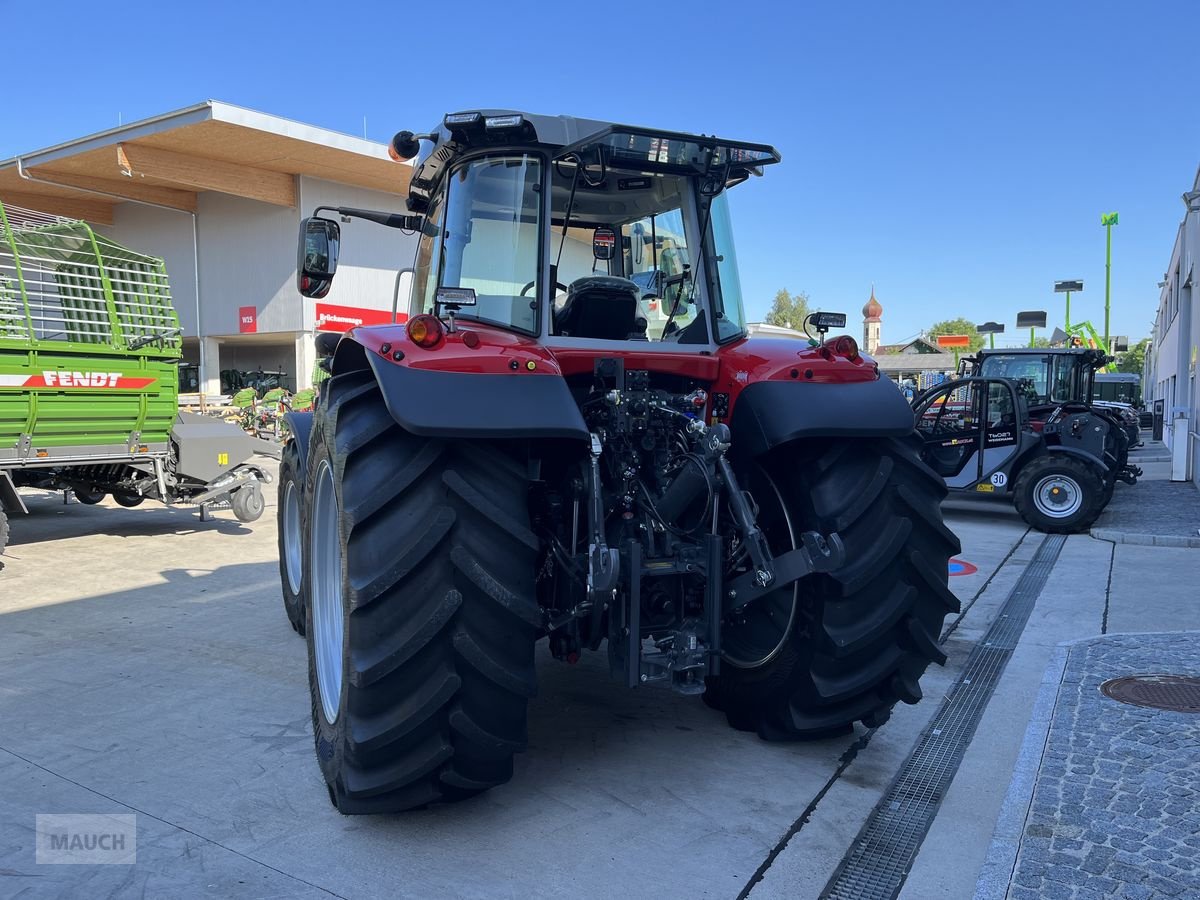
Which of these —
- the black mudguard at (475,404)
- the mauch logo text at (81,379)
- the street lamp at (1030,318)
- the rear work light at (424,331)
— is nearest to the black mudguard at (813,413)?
the black mudguard at (475,404)

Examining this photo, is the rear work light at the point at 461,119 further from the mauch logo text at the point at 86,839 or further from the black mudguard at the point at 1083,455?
the black mudguard at the point at 1083,455

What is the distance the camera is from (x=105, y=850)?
114 inches

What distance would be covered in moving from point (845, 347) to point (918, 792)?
1.84 metres

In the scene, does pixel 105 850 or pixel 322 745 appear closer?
pixel 105 850

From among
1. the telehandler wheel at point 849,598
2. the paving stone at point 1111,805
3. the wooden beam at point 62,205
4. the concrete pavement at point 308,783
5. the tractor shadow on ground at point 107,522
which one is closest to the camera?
the paving stone at point 1111,805

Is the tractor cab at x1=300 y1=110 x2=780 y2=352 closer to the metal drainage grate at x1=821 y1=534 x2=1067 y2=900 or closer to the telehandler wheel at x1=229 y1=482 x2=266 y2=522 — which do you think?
the metal drainage grate at x1=821 y1=534 x2=1067 y2=900

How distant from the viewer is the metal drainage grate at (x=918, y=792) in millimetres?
2783

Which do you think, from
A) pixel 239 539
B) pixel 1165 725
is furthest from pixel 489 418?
pixel 239 539

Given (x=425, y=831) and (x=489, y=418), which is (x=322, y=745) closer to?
(x=425, y=831)

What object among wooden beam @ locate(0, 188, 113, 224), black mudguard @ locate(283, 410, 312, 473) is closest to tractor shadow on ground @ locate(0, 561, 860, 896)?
black mudguard @ locate(283, 410, 312, 473)

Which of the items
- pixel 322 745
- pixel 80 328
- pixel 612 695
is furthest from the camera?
pixel 80 328

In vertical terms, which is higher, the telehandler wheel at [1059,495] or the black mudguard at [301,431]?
the black mudguard at [301,431]

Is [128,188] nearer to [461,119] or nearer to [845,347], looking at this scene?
[461,119]

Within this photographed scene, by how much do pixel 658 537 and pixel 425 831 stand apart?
1337 mm
